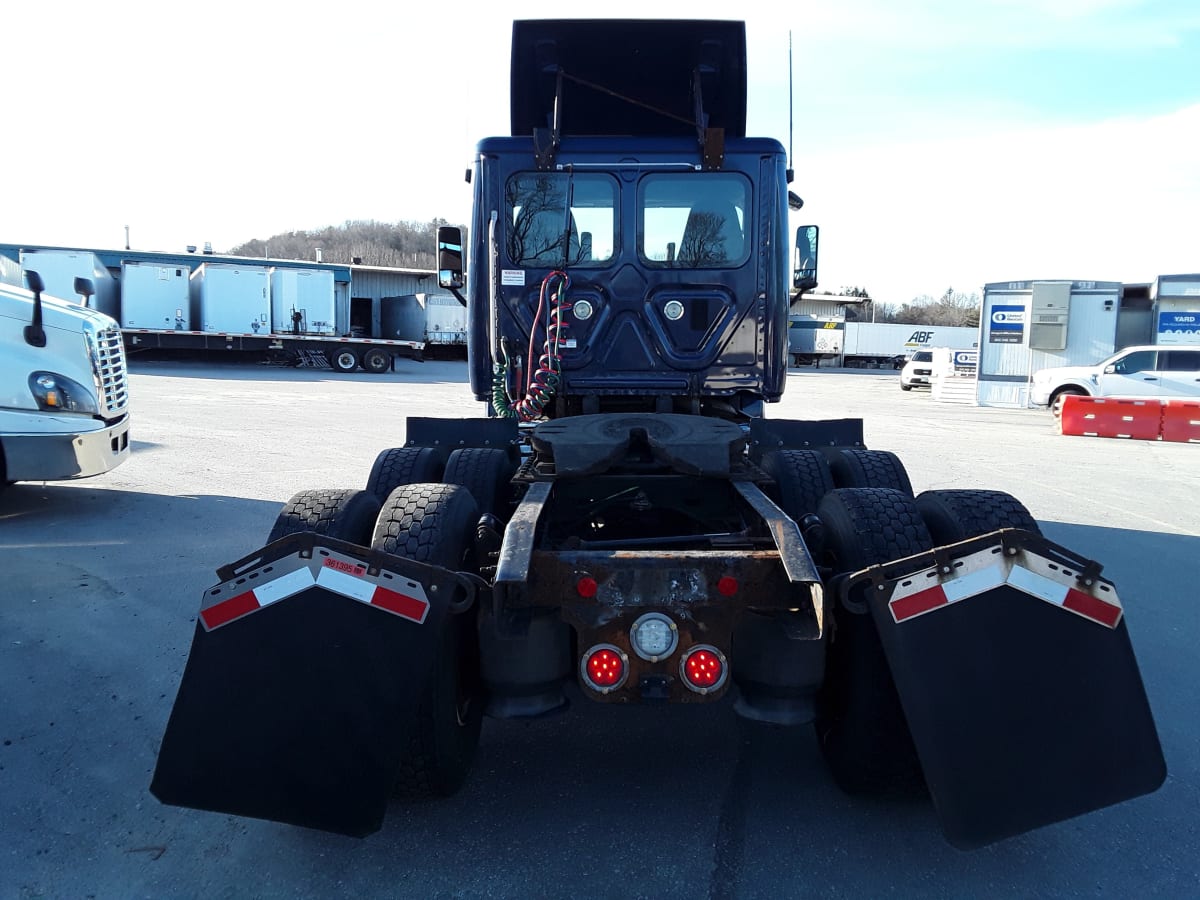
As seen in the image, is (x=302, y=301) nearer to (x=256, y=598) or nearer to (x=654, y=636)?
(x=256, y=598)

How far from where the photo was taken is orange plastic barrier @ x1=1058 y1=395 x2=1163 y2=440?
15750mm

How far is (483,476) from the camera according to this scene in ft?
14.1

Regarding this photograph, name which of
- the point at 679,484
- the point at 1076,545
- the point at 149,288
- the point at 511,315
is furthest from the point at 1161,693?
the point at 149,288

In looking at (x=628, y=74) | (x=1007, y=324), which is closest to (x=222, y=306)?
(x=1007, y=324)

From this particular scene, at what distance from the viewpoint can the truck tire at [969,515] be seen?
3281mm

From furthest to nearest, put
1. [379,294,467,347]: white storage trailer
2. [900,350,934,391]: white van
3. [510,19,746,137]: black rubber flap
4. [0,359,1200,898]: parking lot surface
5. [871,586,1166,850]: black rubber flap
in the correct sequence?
[379,294,467,347]: white storage trailer
[900,350,934,391]: white van
[510,19,746,137]: black rubber flap
[0,359,1200,898]: parking lot surface
[871,586,1166,850]: black rubber flap

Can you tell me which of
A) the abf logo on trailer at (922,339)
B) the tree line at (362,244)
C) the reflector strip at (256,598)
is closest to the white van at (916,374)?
the abf logo on trailer at (922,339)

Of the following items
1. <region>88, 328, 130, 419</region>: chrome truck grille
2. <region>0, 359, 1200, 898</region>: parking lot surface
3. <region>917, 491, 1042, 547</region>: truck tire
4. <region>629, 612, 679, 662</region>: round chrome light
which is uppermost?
<region>88, 328, 130, 419</region>: chrome truck grille

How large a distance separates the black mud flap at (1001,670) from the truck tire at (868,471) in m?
1.94

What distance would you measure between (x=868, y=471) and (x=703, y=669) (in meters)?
2.16

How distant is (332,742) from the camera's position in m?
2.49

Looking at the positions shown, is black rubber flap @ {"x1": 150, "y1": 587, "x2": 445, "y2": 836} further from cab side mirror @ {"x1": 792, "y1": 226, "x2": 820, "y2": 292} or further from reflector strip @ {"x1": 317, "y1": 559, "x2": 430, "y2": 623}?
cab side mirror @ {"x1": 792, "y1": 226, "x2": 820, "y2": 292}

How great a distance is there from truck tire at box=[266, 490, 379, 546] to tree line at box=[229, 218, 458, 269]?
80022 mm

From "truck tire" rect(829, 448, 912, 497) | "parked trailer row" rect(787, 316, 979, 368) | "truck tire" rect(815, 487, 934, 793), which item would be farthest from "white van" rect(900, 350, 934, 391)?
"truck tire" rect(815, 487, 934, 793)
